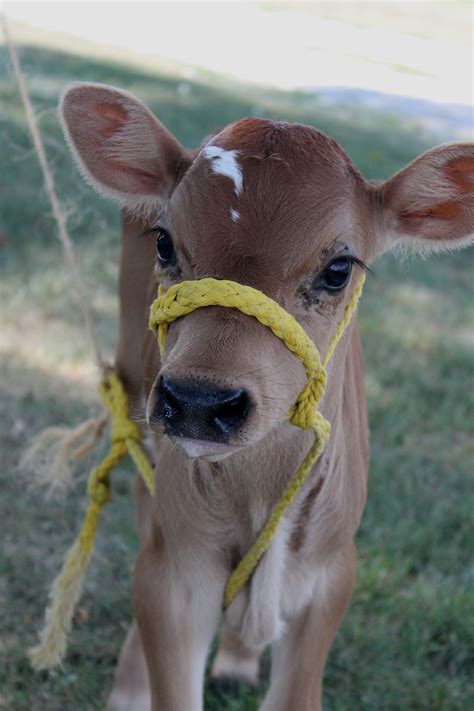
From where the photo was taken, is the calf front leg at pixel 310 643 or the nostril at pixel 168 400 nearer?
the nostril at pixel 168 400

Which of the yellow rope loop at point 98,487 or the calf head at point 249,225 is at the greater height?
the calf head at point 249,225

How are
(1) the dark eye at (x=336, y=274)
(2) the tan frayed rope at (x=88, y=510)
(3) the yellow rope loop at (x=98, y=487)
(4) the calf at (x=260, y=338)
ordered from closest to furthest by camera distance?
(4) the calf at (x=260, y=338) → (1) the dark eye at (x=336, y=274) → (2) the tan frayed rope at (x=88, y=510) → (3) the yellow rope loop at (x=98, y=487)

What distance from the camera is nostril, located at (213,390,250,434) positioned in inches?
85.0

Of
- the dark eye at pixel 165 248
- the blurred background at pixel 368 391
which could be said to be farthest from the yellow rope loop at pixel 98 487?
the dark eye at pixel 165 248

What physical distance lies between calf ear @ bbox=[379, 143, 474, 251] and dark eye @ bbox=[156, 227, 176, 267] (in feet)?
1.95

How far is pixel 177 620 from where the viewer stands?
2814mm

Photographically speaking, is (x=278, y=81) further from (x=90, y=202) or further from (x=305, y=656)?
(x=305, y=656)

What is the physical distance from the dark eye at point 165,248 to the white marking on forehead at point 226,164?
0.21m

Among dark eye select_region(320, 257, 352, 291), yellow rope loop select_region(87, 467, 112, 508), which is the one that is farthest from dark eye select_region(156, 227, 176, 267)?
yellow rope loop select_region(87, 467, 112, 508)

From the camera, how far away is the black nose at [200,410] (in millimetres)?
2139

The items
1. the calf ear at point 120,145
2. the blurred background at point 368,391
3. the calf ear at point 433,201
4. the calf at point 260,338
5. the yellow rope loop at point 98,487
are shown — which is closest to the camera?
the calf at point 260,338

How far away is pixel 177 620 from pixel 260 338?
3.02 feet

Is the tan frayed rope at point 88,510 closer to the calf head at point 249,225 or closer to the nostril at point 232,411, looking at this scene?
the calf head at point 249,225

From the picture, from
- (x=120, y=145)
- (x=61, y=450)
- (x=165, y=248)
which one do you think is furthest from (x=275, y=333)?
(x=61, y=450)
